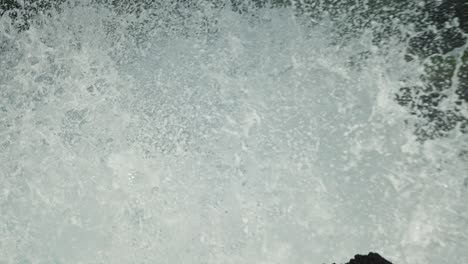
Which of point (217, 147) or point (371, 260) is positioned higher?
point (371, 260)

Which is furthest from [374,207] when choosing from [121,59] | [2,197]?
[2,197]

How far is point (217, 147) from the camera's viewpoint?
19.3 ft

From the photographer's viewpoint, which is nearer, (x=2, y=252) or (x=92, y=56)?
(x=2, y=252)

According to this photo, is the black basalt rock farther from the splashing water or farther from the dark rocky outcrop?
the splashing water

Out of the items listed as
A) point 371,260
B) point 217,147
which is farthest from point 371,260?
point 217,147

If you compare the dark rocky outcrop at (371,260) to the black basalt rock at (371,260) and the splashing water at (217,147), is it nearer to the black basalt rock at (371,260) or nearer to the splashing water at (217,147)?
the black basalt rock at (371,260)

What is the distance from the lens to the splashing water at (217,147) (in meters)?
5.11

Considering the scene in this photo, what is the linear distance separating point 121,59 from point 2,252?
3.54 m

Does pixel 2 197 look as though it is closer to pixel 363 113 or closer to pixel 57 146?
pixel 57 146

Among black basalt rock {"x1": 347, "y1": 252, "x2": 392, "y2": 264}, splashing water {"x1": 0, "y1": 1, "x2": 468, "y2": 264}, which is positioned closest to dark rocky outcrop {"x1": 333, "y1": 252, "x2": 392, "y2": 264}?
black basalt rock {"x1": 347, "y1": 252, "x2": 392, "y2": 264}

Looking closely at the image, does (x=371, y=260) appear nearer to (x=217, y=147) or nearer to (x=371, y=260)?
(x=371, y=260)

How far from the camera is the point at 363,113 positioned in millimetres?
5508

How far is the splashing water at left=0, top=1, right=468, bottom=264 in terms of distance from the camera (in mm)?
5113

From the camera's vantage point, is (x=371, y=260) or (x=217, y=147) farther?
(x=217, y=147)
